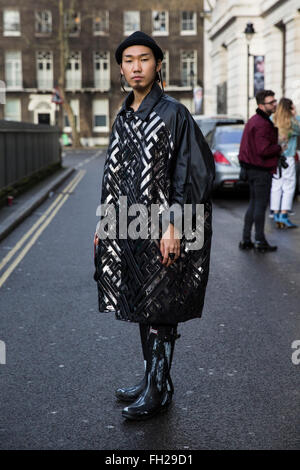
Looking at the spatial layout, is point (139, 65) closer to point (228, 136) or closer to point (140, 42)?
point (140, 42)

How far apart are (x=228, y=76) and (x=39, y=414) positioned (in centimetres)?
3453

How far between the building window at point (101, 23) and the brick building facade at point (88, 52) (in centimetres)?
8

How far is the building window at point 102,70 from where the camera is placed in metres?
59.1

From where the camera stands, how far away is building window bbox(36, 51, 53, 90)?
59.1m

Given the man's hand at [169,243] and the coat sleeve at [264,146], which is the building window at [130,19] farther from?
the man's hand at [169,243]

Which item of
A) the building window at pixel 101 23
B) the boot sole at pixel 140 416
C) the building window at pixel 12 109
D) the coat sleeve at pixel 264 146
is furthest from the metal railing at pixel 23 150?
the building window at pixel 12 109

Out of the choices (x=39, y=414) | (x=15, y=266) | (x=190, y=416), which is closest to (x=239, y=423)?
(x=190, y=416)

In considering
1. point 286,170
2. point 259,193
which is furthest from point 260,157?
point 286,170

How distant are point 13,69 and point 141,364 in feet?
190

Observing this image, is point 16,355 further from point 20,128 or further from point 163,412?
point 20,128

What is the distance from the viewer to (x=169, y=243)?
11.4 ft

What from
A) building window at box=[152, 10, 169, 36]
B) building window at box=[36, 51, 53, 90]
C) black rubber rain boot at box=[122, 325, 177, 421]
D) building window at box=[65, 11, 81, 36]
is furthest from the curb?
building window at box=[152, 10, 169, 36]

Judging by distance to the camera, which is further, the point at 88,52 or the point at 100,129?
the point at 100,129

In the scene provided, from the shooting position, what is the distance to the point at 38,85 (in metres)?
59.6
